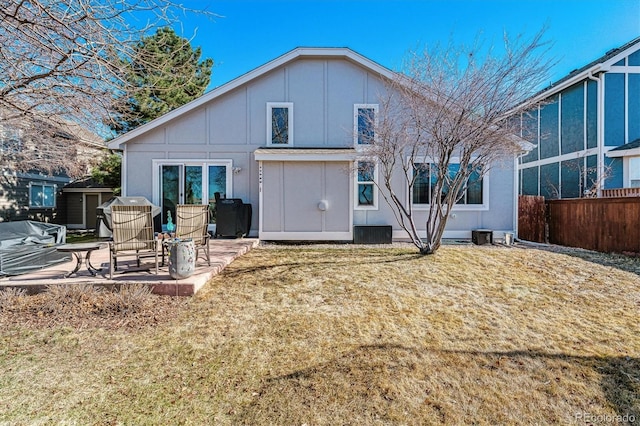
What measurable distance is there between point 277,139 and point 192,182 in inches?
124

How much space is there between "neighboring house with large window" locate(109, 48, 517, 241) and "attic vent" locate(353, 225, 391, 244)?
587mm

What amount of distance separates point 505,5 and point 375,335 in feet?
28.7

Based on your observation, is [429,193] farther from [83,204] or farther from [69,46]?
[83,204]

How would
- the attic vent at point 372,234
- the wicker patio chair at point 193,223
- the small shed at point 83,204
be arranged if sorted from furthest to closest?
1. the small shed at point 83,204
2. the attic vent at point 372,234
3. the wicker patio chair at point 193,223

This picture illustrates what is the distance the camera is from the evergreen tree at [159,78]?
4.07 m

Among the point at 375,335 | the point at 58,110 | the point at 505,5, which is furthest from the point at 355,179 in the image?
the point at 58,110

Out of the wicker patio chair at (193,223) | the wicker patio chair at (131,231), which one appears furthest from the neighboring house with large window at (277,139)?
the wicker patio chair at (131,231)

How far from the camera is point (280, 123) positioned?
10.3 meters

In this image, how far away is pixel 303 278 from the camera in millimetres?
5840

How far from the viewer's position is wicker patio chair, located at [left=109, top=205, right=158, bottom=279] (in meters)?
4.92

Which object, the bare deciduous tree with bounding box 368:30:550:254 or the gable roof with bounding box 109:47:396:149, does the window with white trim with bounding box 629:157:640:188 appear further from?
the gable roof with bounding box 109:47:396:149

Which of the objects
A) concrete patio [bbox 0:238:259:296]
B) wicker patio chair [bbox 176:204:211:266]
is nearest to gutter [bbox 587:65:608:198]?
wicker patio chair [bbox 176:204:211:266]

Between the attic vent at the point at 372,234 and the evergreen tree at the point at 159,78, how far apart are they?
5.83m

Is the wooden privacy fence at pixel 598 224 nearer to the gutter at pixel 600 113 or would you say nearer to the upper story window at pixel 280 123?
the gutter at pixel 600 113
